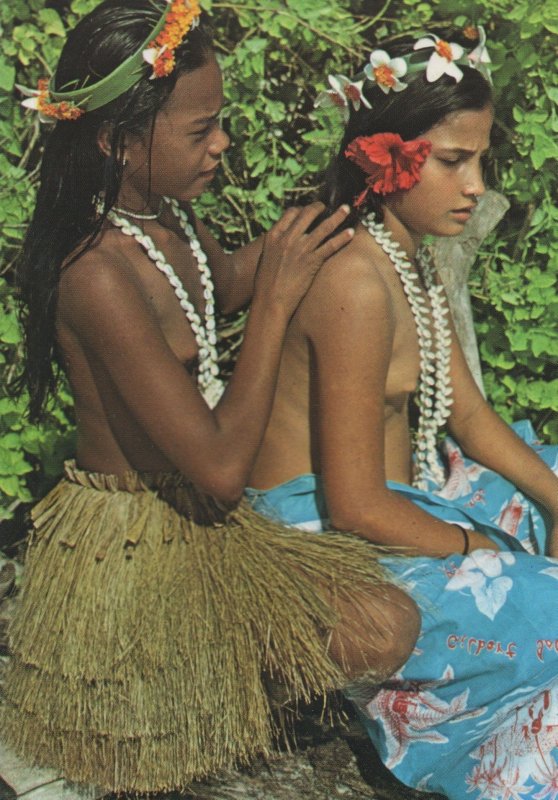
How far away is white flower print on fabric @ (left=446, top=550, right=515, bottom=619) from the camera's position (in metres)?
2.23

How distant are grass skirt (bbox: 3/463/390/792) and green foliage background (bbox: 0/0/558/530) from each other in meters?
0.98

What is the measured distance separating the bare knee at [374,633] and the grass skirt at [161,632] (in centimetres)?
3

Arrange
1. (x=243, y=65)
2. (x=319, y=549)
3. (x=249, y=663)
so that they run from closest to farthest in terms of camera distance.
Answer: (x=249, y=663) < (x=319, y=549) < (x=243, y=65)

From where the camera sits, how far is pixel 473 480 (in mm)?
2852

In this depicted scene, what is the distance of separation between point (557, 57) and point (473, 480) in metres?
1.38

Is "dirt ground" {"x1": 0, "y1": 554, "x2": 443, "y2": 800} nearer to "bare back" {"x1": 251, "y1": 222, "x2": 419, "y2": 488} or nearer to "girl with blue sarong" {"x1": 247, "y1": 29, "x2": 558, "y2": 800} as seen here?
"girl with blue sarong" {"x1": 247, "y1": 29, "x2": 558, "y2": 800}

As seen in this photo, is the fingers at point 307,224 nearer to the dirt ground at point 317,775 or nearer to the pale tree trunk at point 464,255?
the pale tree trunk at point 464,255

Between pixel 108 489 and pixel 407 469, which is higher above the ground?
pixel 108 489

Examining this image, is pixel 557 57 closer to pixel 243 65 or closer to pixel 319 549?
pixel 243 65

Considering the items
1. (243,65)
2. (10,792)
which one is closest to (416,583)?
(10,792)

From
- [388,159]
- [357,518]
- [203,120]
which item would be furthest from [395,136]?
[357,518]

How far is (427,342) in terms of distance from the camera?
2631mm

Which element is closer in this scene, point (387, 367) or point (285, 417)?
point (387, 367)

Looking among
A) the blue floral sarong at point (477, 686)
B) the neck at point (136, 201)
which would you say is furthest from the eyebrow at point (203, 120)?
the blue floral sarong at point (477, 686)
